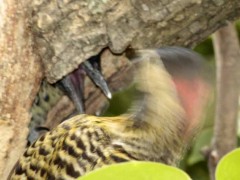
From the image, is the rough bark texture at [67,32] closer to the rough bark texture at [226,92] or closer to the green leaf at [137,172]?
the rough bark texture at [226,92]

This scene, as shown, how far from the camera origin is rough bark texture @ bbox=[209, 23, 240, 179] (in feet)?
7.39

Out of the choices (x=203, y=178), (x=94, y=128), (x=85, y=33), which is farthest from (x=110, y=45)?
(x=203, y=178)

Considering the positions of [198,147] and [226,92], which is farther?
[198,147]

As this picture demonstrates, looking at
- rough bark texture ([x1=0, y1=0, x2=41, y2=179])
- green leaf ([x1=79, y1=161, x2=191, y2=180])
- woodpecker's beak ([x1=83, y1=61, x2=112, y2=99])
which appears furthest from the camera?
woodpecker's beak ([x1=83, y1=61, x2=112, y2=99])

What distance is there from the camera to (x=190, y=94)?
5.43 ft

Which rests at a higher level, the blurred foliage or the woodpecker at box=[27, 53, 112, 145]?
the woodpecker at box=[27, 53, 112, 145]

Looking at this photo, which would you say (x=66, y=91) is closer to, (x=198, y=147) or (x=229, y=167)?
(x=198, y=147)

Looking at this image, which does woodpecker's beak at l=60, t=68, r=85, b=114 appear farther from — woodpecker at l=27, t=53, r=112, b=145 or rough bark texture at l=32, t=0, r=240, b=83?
rough bark texture at l=32, t=0, r=240, b=83

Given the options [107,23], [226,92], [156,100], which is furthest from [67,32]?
[226,92]

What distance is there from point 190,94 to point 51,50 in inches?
18.7

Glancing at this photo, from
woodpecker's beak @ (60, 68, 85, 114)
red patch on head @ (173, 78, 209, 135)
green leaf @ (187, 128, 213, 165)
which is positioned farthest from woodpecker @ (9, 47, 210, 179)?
green leaf @ (187, 128, 213, 165)

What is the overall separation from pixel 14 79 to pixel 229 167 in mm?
869

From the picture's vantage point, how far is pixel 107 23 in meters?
1.98

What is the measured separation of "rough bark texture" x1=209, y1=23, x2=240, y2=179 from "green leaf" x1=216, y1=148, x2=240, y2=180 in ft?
3.21
